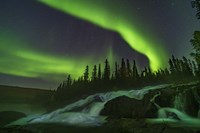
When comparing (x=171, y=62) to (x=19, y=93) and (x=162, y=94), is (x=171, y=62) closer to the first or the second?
(x=162, y=94)

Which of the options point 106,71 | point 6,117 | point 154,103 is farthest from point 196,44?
point 106,71

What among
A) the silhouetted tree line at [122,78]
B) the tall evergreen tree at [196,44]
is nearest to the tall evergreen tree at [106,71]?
the silhouetted tree line at [122,78]

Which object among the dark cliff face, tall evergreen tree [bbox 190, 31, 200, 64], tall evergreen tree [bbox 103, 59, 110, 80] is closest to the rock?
the dark cliff face

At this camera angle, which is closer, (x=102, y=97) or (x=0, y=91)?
(x=102, y=97)

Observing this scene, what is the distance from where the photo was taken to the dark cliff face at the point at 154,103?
86.6 ft

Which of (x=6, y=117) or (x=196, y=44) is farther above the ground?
(x=196, y=44)

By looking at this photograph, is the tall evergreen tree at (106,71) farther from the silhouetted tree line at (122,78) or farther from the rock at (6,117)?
the rock at (6,117)

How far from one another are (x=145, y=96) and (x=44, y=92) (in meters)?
74.7

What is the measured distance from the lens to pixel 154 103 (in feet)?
94.0

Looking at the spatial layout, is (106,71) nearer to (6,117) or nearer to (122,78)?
(122,78)

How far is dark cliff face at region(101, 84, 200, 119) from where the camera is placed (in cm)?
2641

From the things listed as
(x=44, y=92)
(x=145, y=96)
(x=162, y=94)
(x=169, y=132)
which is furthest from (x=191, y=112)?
(x=44, y=92)

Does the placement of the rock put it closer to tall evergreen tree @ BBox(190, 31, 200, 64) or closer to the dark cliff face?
the dark cliff face

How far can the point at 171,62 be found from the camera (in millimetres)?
94562
